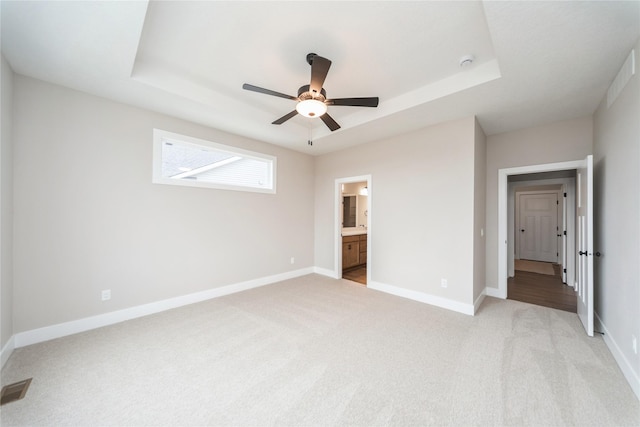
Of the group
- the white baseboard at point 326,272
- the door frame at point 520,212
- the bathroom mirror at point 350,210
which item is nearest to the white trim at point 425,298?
the white baseboard at point 326,272

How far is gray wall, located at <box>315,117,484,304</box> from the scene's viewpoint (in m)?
3.29

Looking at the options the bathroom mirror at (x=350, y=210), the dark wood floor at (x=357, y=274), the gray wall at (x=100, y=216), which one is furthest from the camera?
the bathroom mirror at (x=350, y=210)

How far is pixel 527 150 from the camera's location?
3.62 m

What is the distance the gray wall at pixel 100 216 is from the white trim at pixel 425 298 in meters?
2.48

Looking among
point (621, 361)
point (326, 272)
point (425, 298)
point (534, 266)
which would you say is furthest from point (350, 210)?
point (621, 361)

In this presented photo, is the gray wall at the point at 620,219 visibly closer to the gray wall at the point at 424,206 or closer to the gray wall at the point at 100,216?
the gray wall at the point at 424,206

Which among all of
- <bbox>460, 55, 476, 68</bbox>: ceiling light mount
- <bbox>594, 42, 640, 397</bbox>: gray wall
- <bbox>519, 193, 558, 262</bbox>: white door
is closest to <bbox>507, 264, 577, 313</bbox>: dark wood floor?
<bbox>594, 42, 640, 397</bbox>: gray wall

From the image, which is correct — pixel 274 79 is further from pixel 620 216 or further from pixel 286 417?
pixel 620 216

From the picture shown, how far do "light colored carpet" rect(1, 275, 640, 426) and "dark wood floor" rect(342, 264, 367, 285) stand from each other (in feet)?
5.77

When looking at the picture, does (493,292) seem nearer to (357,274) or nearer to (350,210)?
(357,274)

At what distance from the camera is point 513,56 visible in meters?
2.04

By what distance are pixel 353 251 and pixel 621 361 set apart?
13.8ft

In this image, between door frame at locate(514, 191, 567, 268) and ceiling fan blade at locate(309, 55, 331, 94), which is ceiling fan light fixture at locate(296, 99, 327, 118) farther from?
door frame at locate(514, 191, 567, 268)

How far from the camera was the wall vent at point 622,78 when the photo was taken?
193 centimetres
